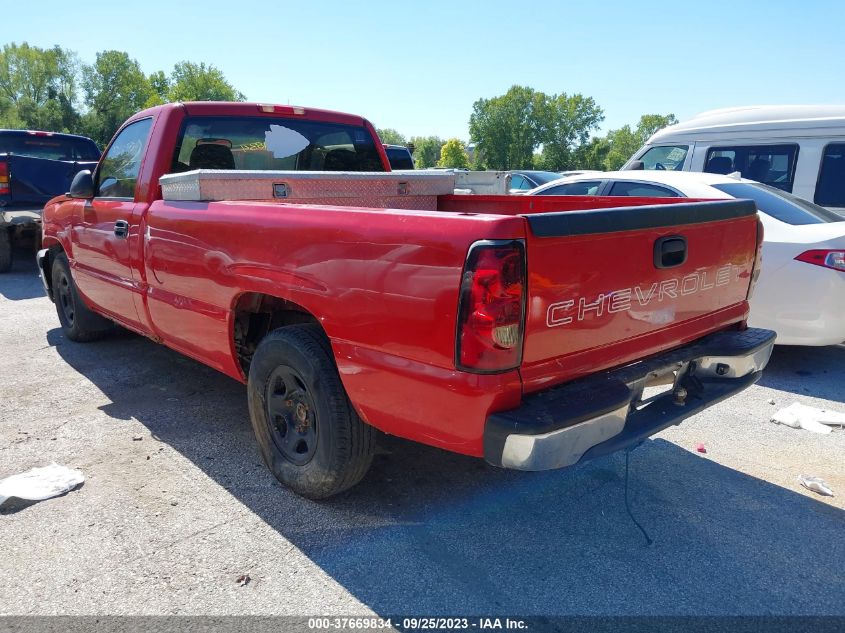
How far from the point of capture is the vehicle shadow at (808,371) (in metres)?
4.77

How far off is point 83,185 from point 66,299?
5.54 feet

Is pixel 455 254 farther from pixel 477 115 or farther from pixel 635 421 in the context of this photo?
pixel 477 115

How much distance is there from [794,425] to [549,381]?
2638 millimetres

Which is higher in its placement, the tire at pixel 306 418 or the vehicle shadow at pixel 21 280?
the tire at pixel 306 418

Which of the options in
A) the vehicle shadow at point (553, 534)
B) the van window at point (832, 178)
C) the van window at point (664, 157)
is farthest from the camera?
the van window at point (664, 157)

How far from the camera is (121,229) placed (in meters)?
4.15

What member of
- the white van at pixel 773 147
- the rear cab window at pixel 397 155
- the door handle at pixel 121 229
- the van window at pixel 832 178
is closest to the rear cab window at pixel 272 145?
the door handle at pixel 121 229

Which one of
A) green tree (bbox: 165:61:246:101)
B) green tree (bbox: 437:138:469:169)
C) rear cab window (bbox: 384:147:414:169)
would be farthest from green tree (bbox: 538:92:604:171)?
rear cab window (bbox: 384:147:414:169)

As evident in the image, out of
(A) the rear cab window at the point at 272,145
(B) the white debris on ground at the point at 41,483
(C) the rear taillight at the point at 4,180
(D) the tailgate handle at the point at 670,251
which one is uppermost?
(A) the rear cab window at the point at 272,145

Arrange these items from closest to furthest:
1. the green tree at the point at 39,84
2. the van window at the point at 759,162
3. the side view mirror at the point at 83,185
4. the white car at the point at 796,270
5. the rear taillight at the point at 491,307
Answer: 1. the rear taillight at the point at 491,307
2. the side view mirror at the point at 83,185
3. the white car at the point at 796,270
4. the van window at the point at 759,162
5. the green tree at the point at 39,84

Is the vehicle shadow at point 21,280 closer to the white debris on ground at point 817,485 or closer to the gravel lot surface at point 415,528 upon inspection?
the gravel lot surface at point 415,528

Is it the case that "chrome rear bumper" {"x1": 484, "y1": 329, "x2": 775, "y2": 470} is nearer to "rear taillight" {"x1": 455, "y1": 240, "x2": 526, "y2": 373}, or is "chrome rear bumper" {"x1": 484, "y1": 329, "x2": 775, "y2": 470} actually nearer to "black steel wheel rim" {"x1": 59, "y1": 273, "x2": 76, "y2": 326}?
"rear taillight" {"x1": 455, "y1": 240, "x2": 526, "y2": 373}

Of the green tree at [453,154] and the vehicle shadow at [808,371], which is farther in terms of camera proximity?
the green tree at [453,154]

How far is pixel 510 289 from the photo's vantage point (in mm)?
2150
